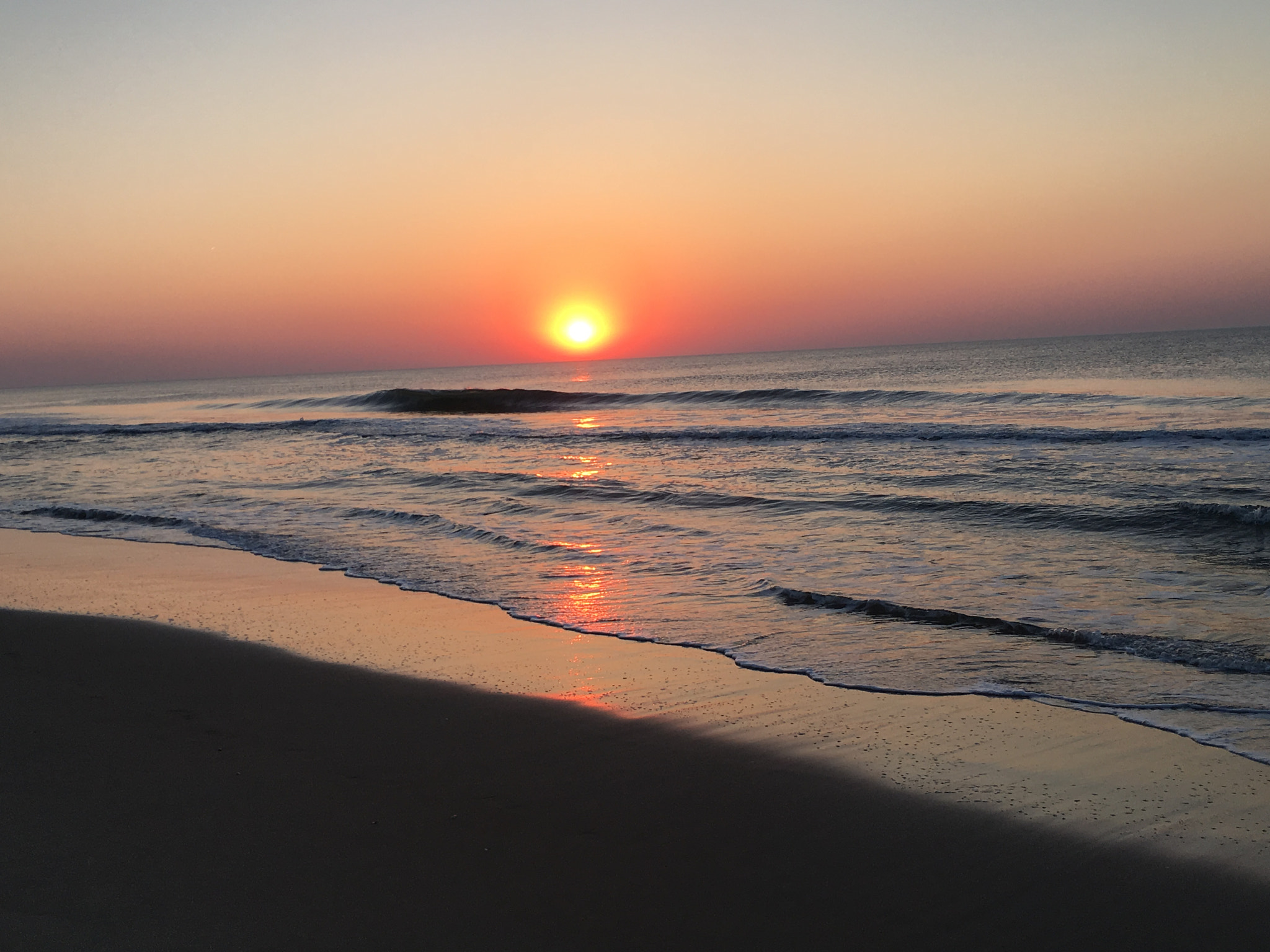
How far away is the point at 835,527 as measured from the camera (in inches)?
453

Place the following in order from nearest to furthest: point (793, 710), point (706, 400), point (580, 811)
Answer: point (580, 811)
point (793, 710)
point (706, 400)

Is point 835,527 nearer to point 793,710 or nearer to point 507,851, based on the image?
point 793,710

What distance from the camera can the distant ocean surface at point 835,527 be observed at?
253 inches

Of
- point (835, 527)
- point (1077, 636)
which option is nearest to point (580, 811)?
point (1077, 636)

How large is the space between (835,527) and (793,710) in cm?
635

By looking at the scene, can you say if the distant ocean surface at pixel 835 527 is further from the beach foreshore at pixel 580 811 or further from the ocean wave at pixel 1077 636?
the beach foreshore at pixel 580 811

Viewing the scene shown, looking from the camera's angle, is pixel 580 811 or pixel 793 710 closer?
pixel 580 811

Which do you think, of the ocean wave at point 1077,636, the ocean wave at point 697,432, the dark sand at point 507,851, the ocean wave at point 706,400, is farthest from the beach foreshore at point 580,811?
the ocean wave at point 706,400

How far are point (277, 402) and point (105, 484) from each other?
165 feet

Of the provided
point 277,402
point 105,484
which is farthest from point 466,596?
point 277,402

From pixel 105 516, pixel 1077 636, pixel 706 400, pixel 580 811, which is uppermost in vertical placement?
pixel 706 400

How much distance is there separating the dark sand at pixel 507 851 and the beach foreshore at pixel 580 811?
0.05 ft

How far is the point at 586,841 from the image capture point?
12.5 feet

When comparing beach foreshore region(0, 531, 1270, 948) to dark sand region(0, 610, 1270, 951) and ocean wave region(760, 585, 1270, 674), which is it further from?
ocean wave region(760, 585, 1270, 674)
